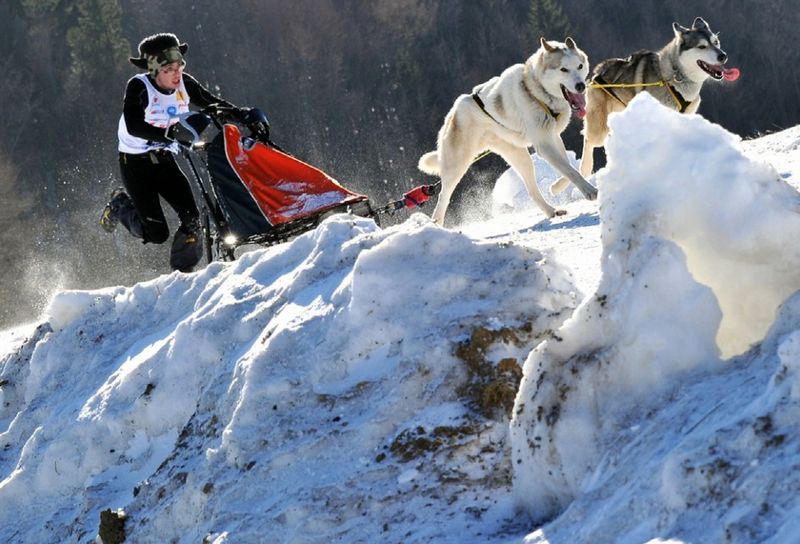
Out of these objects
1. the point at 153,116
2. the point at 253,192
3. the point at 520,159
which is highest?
the point at 153,116

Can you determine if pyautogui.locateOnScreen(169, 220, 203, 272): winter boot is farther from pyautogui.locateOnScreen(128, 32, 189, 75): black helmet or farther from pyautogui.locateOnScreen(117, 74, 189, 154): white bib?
pyautogui.locateOnScreen(128, 32, 189, 75): black helmet

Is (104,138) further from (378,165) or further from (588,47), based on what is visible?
(588,47)

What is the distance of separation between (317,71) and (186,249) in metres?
33.1

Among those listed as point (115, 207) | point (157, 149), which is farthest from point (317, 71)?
point (157, 149)

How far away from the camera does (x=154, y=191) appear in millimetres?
6211

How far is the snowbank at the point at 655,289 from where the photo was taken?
2277 millimetres

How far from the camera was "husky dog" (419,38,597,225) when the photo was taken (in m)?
7.83

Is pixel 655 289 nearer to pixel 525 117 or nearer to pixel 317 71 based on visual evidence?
pixel 525 117

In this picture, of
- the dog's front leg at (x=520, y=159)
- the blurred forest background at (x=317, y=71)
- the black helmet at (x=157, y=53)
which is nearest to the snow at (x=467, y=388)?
the black helmet at (x=157, y=53)

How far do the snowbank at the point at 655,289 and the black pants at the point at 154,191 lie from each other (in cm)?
402

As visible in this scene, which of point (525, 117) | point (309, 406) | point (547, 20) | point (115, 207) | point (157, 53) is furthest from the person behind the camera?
point (547, 20)

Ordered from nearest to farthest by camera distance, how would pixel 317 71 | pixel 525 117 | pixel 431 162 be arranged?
pixel 525 117 → pixel 431 162 → pixel 317 71

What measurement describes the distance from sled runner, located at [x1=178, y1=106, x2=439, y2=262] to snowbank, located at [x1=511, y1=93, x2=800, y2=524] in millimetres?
3857

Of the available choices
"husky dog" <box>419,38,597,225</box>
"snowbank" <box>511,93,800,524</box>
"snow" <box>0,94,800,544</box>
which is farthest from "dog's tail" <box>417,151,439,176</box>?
"snowbank" <box>511,93,800,524</box>
